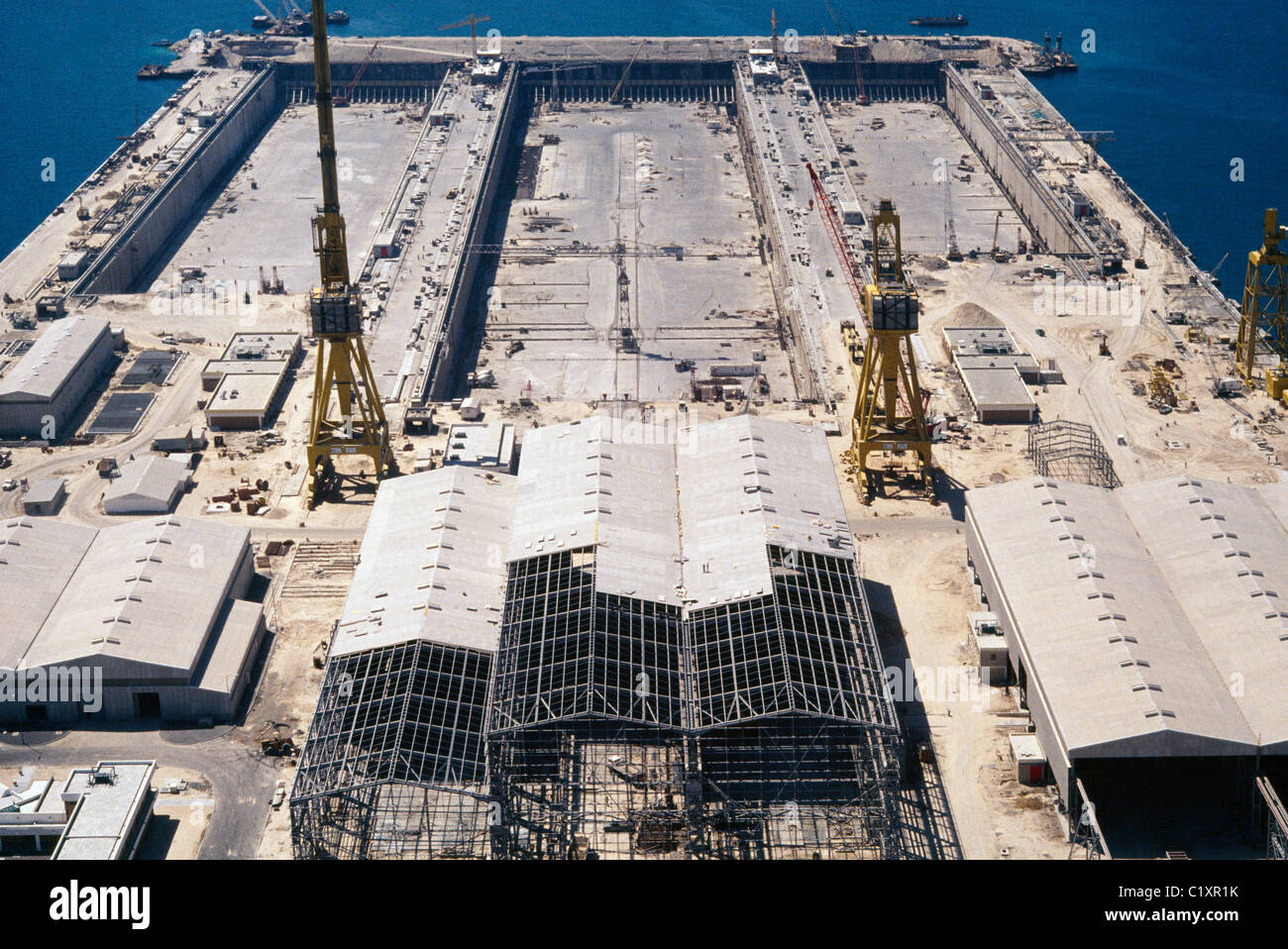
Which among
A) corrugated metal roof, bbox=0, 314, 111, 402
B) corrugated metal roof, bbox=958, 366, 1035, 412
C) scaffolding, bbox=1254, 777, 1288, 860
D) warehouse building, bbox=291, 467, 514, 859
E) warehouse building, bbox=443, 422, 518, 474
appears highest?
corrugated metal roof, bbox=0, 314, 111, 402

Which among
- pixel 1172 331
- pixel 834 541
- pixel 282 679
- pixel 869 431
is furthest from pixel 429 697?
pixel 1172 331

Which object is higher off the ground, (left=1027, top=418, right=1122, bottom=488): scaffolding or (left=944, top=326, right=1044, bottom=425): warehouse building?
(left=944, top=326, right=1044, bottom=425): warehouse building

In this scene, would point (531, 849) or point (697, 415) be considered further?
point (697, 415)

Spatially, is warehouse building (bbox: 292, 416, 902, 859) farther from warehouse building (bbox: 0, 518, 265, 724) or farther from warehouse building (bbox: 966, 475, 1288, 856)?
warehouse building (bbox: 966, 475, 1288, 856)

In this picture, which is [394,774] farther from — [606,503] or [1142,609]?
Result: [1142,609]

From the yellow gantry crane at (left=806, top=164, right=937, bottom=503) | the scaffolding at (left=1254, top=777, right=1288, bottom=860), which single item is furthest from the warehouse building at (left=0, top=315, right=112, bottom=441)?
the scaffolding at (left=1254, top=777, right=1288, bottom=860)

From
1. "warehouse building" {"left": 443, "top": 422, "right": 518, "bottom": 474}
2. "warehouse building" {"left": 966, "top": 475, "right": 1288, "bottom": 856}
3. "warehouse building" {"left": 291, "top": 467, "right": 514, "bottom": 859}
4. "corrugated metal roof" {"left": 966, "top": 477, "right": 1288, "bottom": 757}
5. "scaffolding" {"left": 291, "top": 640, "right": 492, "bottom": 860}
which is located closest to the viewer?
"scaffolding" {"left": 291, "top": 640, "right": 492, "bottom": 860}

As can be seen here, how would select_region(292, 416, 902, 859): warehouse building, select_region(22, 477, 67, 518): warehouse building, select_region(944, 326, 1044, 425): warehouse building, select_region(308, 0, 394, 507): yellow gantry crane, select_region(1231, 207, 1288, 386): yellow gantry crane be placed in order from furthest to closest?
select_region(1231, 207, 1288, 386): yellow gantry crane → select_region(944, 326, 1044, 425): warehouse building → select_region(308, 0, 394, 507): yellow gantry crane → select_region(22, 477, 67, 518): warehouse building → select_region(292, 416, 902, 859): warehouse building
